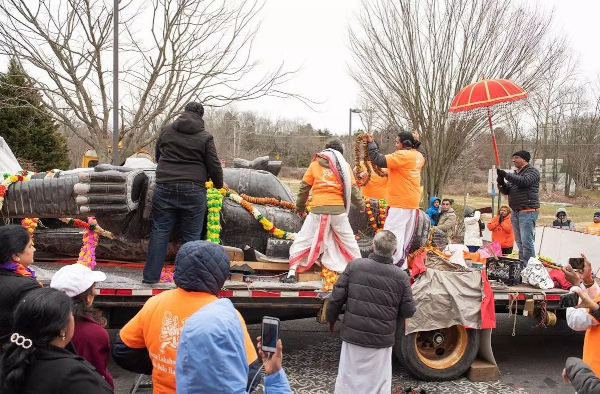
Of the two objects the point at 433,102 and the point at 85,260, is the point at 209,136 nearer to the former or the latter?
the point at 85,260

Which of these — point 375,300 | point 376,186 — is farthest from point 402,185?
point 375,300

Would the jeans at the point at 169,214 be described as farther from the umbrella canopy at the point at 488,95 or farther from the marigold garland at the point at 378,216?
the umbrella canopy at the point at 488,95

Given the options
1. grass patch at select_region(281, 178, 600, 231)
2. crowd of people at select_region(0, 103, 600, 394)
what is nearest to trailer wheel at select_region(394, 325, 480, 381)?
crowd of people at select_region(0, 103, 600, 394)

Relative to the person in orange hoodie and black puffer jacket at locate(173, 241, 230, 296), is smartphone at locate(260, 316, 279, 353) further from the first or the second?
the person in orange hoodie

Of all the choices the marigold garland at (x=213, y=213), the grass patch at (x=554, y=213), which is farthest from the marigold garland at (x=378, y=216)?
the grass patch at (x=554, y=213)

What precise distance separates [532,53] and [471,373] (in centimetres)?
936

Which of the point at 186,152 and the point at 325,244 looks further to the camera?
the point at 325,244

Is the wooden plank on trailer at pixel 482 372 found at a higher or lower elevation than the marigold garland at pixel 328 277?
lower

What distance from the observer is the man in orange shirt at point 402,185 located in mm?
5867

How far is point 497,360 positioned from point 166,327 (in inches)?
200

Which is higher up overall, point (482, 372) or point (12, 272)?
point (12, 272)

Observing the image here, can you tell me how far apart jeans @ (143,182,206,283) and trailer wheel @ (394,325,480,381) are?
2400 millimetres

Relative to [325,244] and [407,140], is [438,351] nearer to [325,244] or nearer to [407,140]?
[325,244]

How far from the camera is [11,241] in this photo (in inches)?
124
